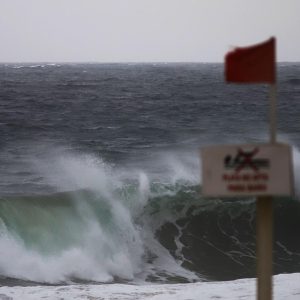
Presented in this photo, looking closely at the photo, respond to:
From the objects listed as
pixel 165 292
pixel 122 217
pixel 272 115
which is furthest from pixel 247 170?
pixel 122 217

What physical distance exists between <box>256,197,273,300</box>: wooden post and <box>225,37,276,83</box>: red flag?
26.5 inches

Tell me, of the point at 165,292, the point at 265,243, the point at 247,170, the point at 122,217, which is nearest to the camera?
the point at 247,170

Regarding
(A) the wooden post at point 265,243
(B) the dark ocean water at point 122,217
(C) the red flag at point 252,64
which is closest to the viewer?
(C) the red flag at point 252,64

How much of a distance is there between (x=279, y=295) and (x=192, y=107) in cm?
3701

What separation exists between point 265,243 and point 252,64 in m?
1.00

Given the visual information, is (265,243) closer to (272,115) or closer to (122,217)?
(272,115)

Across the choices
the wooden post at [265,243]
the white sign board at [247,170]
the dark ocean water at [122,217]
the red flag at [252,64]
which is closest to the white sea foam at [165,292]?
the dark ocean water at [122,217]

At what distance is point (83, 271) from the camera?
911 centimetres

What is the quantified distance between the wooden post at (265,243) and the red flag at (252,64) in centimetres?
67

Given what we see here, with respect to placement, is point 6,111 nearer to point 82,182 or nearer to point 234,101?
point 234,101

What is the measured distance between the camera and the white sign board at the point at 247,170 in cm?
342

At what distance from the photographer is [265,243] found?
3555 millimetres

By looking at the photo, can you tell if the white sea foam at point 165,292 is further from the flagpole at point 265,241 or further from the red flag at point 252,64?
the red flag at point 252,64

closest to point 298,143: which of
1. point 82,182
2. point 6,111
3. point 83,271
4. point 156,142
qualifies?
point 156,142
